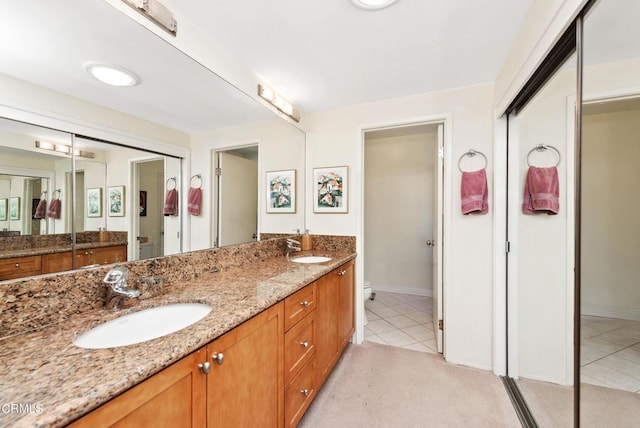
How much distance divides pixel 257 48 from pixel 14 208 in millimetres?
1451

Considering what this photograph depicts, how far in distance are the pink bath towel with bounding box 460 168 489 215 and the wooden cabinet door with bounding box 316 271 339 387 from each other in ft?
3.88

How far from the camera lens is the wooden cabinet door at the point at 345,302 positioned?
198cm

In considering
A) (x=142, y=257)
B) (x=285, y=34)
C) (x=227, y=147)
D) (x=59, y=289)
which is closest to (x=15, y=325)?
(x=59, y=289)

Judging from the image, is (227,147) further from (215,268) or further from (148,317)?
(148,317)

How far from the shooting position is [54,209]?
95 centimetres

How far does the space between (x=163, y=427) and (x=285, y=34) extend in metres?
1.83

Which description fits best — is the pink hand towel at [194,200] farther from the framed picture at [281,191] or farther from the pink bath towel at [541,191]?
the pink bath towel at [541,191]

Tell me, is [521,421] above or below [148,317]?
below

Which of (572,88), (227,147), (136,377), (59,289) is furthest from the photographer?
(227,147)

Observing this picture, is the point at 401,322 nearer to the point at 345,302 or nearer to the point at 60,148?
the point at 345,302

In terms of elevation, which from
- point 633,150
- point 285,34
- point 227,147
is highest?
point 285,34

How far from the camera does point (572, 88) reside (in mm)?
1156

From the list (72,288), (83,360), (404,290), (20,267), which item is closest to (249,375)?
(83,360)

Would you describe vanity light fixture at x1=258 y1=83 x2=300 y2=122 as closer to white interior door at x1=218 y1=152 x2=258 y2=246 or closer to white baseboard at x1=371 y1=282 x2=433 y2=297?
white interior door at x1=218 y1=152 x2=258 y2=246
